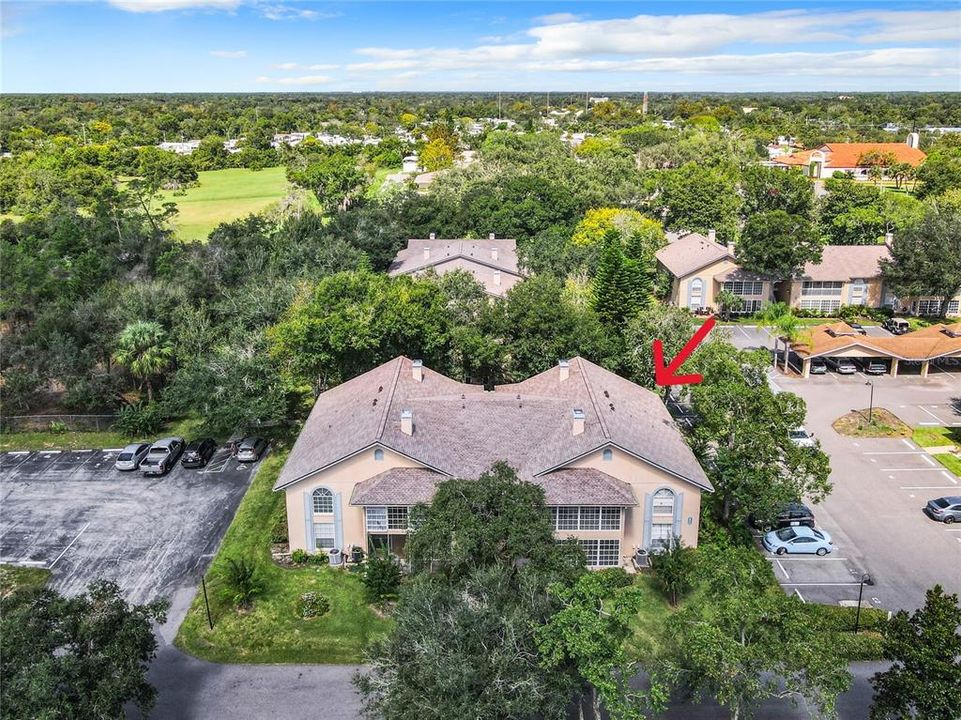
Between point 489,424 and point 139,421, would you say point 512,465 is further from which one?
point 139,421

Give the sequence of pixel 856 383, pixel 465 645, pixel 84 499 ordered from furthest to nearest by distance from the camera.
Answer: pixel 856 383 < pixel 84 499 < pixel 465 645

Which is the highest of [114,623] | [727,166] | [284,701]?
[727,166]

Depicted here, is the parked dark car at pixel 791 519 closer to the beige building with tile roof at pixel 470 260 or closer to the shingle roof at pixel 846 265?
the beige building with tile roof at pixel 470 260

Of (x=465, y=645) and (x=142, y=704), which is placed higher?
(x=465, y=645)

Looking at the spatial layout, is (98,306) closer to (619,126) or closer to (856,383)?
(856,383)

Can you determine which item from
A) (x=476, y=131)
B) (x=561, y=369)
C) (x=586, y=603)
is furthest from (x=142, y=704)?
(x=476, y=131)

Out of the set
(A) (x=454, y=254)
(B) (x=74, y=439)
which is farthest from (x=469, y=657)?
(A) (x=454, y=254)

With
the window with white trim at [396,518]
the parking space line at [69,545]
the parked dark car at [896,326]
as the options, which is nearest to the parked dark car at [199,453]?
the parking space line at [69,545]
